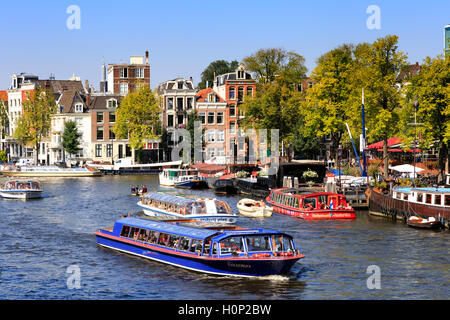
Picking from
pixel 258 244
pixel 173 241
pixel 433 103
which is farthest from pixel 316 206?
pixel 258 244

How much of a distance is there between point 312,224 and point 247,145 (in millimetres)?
76019

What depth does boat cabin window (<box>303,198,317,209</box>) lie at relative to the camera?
65.2 m

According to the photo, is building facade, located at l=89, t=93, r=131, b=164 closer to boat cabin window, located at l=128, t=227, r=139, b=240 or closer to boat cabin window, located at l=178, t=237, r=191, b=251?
boat cabin window, located at l=128, t=227, r=139, b=240

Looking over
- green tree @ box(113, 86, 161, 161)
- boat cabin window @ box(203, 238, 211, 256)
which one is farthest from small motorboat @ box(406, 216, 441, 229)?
green tree @ box(113, 86, 161, 161)

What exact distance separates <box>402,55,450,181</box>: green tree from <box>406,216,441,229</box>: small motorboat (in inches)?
594

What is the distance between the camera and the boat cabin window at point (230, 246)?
39500mm

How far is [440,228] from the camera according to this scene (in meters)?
56.2

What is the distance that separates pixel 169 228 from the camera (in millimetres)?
44094

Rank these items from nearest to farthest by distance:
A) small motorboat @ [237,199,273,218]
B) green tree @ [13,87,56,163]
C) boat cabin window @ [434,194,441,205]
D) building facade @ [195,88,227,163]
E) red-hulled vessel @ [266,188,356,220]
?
1. boat cabin window @ [434,194,441,205]
2. red-hulled vessel @ [266,188,356,220]
3. small motorboat @ [237,199,273,218]
4. building facade @ [195,88,227,163]
5. green tree @ [13,87,56,163]

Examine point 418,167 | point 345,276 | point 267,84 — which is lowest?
point 345,276

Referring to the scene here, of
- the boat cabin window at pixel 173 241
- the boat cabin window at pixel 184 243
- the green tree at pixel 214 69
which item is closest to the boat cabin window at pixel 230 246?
the boat cabin window at pixel 184 243

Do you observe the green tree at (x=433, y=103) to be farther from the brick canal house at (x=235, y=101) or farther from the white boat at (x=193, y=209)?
the brick canal house at (x=235, y=101)
